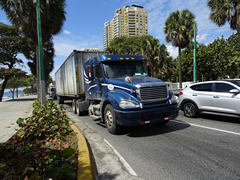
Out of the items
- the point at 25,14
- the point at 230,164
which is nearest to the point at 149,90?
the point at 230,164

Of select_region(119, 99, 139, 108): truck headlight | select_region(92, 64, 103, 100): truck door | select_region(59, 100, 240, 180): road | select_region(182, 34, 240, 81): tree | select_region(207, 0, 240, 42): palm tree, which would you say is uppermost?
select_region(207, 0, 240, 42): palm tree

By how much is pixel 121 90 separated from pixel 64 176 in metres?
3.45

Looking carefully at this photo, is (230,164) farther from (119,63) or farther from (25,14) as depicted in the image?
(25,14)

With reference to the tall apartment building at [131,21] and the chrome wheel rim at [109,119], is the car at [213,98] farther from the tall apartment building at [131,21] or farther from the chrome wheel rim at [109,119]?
the tall apartment building at [131,21]

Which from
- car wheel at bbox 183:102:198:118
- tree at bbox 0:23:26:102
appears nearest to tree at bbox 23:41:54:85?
tree at bbox 0:23:26:102

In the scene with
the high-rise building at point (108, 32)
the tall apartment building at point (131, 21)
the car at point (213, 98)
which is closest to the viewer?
the car at point (213, 98)

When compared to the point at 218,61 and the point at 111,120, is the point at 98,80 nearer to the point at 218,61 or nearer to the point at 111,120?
the point at 111,120

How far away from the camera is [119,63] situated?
6.87m

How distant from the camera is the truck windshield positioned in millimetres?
6652

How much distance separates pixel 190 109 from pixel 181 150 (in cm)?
425

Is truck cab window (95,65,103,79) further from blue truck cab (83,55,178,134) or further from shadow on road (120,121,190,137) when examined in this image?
shadow on road (120,121,190,137)

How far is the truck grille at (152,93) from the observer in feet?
17.6

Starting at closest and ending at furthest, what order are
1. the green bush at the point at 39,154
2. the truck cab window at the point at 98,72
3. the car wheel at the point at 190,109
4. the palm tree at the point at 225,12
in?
the green bush at the point at 39,154 < the truck cab window at the point at 98,72 < the car wheel at the point at 190,109 < the palm tree at the point at 225,12

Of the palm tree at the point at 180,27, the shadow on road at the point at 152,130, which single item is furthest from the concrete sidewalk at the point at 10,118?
the palm tree at the point at 180,27
